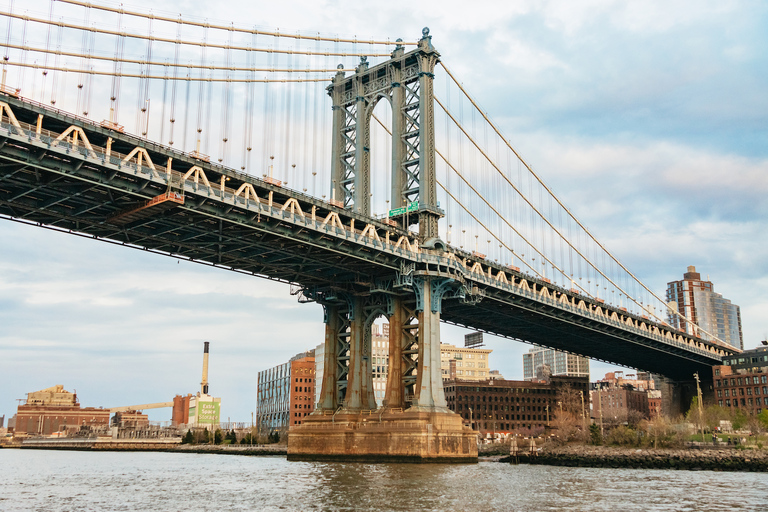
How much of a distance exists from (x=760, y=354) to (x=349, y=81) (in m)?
98.0

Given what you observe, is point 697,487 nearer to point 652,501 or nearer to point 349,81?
point 652,501

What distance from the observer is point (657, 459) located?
74.7 m

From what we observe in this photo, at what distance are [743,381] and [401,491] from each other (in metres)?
116

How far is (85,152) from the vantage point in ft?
160

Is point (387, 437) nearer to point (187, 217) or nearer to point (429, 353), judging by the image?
point (429, 353)

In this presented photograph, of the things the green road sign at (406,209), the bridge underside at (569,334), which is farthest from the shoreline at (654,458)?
the green road sign at (406,209)

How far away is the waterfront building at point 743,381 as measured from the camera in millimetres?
136500

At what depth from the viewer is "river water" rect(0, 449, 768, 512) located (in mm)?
37906

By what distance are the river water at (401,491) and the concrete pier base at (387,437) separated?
6.66 metres

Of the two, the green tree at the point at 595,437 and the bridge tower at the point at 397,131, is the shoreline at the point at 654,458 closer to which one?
the green tree at the point at 595,437

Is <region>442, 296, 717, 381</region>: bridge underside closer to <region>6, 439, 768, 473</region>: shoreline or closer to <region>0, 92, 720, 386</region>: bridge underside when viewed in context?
<region>0, 92, 720, 386</region>: bridge underside

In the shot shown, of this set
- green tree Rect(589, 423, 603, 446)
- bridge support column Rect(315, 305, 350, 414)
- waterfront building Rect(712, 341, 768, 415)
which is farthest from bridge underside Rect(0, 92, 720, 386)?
waterfront building Rect(712, 341, 768, 415)

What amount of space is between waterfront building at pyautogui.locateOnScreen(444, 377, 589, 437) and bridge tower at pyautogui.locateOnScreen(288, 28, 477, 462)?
298 feet

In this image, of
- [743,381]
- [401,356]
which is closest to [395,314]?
[401,356]
